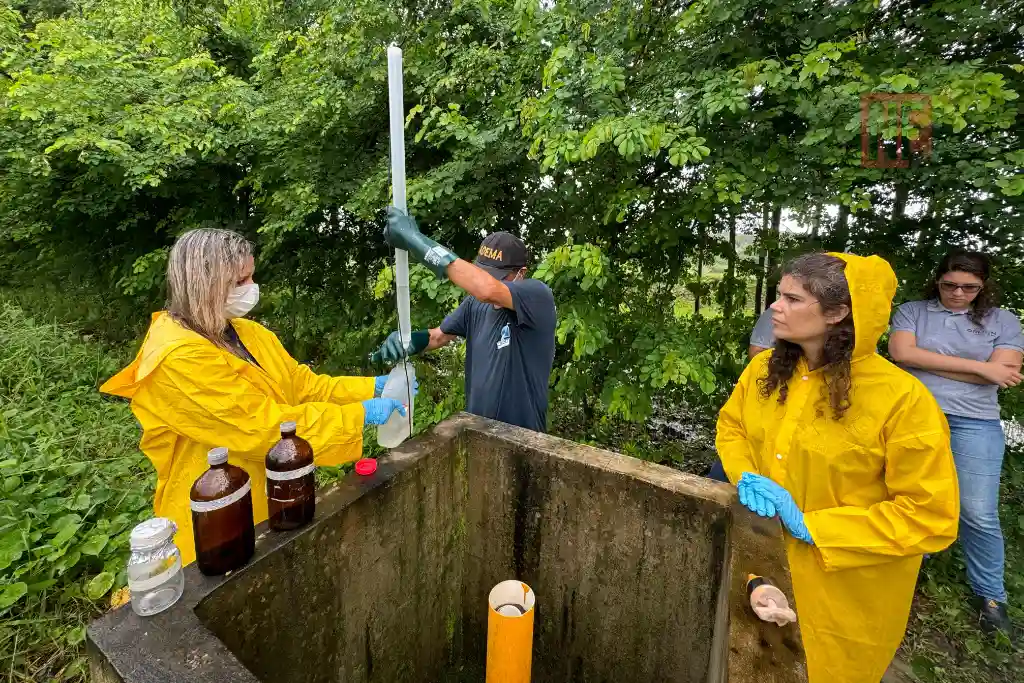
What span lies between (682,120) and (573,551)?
202cm

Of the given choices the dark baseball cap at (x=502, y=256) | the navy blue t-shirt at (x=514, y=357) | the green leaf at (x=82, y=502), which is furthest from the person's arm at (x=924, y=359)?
the green leaf at (x=82, y=502)

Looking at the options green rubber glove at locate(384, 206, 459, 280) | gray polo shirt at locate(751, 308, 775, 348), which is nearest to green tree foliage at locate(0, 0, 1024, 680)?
gray polo shirt at locate(751, 308, 775, 348)

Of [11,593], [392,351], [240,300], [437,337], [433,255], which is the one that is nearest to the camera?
[240,300]

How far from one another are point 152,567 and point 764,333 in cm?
278

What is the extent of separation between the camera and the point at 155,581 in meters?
1.07

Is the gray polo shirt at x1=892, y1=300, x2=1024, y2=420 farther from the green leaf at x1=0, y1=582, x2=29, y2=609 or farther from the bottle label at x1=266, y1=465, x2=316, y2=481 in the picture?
the green leaf at x1=0, y1=582, x2=29, y2=609

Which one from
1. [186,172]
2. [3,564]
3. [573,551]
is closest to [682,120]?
[573,551]

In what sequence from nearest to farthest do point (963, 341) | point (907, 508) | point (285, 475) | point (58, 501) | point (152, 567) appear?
1. point (152, 567)
2. point (285, 475)
3. point (907, 508)
4. point (963, 341)
5. point (58, 501)

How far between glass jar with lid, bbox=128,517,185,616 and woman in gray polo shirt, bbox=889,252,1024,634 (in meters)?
3.10

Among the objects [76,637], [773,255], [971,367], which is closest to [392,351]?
[76,637]

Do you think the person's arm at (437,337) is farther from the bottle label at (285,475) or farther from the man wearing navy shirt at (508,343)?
the bottle label at (285,475)

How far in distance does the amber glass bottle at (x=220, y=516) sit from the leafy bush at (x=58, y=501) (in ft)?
5.70

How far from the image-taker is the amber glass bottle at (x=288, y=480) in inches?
53.4

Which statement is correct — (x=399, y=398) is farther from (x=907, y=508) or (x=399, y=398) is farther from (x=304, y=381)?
(x=907, y=508)
